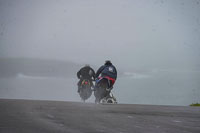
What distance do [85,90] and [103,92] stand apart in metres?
3.16

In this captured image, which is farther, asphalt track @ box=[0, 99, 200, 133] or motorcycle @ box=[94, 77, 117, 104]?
motorcycle @ box=[94, 77, 117, 104]

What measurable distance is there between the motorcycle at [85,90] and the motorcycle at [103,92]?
274cm

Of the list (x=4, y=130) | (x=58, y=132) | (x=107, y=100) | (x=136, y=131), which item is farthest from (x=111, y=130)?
(x=107, y=100)

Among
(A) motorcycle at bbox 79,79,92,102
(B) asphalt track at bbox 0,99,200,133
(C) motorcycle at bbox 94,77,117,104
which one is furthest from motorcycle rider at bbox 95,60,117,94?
(B) asphalt track at bbox 0,99,200,133

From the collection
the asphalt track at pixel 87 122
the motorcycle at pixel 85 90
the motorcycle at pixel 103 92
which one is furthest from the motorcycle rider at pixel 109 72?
the asphalt track at pixel 87 122

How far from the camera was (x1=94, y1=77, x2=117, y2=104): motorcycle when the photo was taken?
606 inches

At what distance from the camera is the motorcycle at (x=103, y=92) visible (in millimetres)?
15383

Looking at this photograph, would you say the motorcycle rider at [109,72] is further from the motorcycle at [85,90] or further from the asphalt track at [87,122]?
the asphalt track at [87,122]

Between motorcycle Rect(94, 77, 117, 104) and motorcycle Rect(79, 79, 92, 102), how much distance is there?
2743 millimetres

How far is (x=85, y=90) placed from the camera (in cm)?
1852

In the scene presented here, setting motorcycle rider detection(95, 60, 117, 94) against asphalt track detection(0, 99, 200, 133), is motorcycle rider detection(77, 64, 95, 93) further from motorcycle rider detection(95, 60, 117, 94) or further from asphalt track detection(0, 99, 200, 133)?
asphalt track detection(0, 99, 200, 133)

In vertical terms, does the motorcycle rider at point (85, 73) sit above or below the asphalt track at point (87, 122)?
above

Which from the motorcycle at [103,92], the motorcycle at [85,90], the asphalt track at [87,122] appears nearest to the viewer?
the asphalt track at [87,122]

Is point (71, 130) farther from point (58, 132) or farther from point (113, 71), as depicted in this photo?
point (113, 71)
